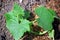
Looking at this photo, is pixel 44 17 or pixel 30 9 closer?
pixel 44 17

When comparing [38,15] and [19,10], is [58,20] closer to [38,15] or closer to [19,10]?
[38,15]

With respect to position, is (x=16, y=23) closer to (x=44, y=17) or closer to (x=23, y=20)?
(x=23, y=20)

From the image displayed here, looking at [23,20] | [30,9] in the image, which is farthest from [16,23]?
[30,9]

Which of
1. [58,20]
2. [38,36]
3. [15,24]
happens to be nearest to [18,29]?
[15,24]
